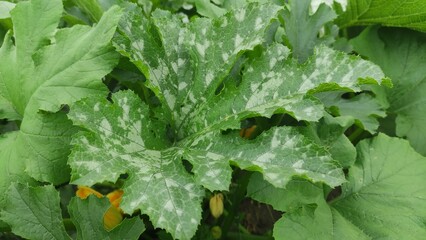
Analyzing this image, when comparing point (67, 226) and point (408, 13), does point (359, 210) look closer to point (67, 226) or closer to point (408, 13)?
point (408, 13)

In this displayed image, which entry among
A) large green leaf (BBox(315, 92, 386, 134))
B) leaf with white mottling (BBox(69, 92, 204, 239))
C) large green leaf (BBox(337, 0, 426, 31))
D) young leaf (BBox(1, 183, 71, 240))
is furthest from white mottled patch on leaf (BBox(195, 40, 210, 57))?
large green leaf (BBox(337, 0, 426, 31))

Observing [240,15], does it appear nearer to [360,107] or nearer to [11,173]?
[360,107]

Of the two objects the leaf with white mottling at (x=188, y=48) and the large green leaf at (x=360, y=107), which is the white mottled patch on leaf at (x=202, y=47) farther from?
the large green leaf at (x=360, y=107)

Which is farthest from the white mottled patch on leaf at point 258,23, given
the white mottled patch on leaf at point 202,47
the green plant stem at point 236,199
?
the green plant stem at point 236,199

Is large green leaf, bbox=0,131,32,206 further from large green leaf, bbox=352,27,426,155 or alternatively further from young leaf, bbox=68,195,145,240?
large green leaf, bbox=352,27,426,155

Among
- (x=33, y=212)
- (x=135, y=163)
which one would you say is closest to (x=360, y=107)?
(x=135, y=163)
